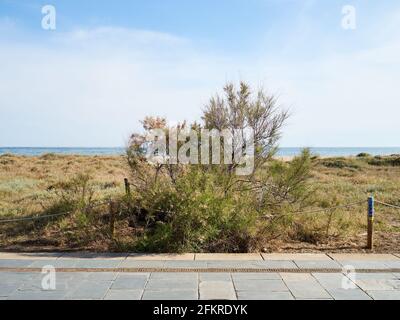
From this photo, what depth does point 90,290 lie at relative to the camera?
5.53 m

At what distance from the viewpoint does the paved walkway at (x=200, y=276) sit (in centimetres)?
539

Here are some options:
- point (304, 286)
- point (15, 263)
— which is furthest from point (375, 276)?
point (15, 263)

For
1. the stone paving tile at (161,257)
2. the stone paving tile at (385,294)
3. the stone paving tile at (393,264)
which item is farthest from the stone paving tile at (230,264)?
the stone paving tile at (393,264)

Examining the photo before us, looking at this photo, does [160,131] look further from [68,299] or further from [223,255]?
[68,299]

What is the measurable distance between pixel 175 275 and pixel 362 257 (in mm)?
3168

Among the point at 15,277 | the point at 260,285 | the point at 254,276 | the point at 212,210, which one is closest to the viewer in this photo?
the point at 260,285

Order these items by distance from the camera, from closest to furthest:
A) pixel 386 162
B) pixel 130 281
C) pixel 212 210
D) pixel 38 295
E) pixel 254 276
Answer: pixel 38 295 < pixel 130 281 < pixel 254 276 < pixel 212 210 < pixel 386 162

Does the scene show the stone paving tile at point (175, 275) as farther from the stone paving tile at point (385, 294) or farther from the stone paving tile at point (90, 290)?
the stone paving tile at point (385, 294)

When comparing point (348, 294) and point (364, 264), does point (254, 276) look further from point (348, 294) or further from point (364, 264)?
point (364, 264)

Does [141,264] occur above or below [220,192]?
below

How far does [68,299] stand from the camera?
5184mm

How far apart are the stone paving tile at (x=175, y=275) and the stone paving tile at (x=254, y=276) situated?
22.4 inches

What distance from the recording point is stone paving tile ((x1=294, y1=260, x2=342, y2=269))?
21.6ft

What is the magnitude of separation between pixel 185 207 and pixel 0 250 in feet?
10.9
